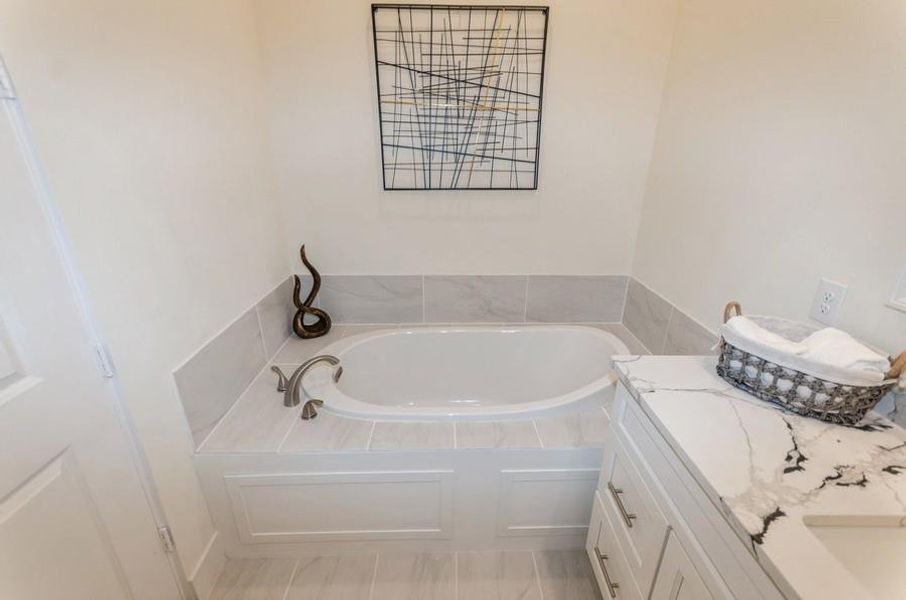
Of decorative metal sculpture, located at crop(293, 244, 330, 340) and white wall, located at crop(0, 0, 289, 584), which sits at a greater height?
white wall, located at crop(0, 0, 289, 584)

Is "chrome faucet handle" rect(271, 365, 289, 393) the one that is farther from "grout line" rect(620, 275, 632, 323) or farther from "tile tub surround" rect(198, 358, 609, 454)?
"grout line" rect(620, 275, 632, 323)

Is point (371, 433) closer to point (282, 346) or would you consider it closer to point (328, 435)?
point (328, 435)

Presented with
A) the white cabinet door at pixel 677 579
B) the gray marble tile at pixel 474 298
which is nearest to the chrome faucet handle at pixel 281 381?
the gray marble tile at pixel 474 298

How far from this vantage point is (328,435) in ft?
4.37

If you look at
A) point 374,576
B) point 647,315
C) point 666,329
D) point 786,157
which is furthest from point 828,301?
point 374,576

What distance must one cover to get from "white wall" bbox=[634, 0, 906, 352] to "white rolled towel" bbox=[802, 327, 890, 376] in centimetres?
13

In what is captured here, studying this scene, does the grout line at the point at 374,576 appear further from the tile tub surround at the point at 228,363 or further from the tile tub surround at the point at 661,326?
the tile tub surround at the point at 661,326

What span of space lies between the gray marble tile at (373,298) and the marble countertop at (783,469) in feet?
4.38

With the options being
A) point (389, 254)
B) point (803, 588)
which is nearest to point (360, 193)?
point (389, 254)

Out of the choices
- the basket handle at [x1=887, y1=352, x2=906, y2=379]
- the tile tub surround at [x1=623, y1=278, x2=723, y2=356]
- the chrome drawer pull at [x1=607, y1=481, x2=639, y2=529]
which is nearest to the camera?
the basket handle at [x1=887, y1=352, x2=906, y2=379]

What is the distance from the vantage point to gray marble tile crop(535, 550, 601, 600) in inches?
52.4

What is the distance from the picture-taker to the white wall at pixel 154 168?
833 mm

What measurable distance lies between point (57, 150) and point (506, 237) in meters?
1.63

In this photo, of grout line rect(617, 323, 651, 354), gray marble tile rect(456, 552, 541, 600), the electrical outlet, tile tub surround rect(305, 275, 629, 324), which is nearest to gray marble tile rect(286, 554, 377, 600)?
gray marble tile rect(456, 552, 541, 600)
